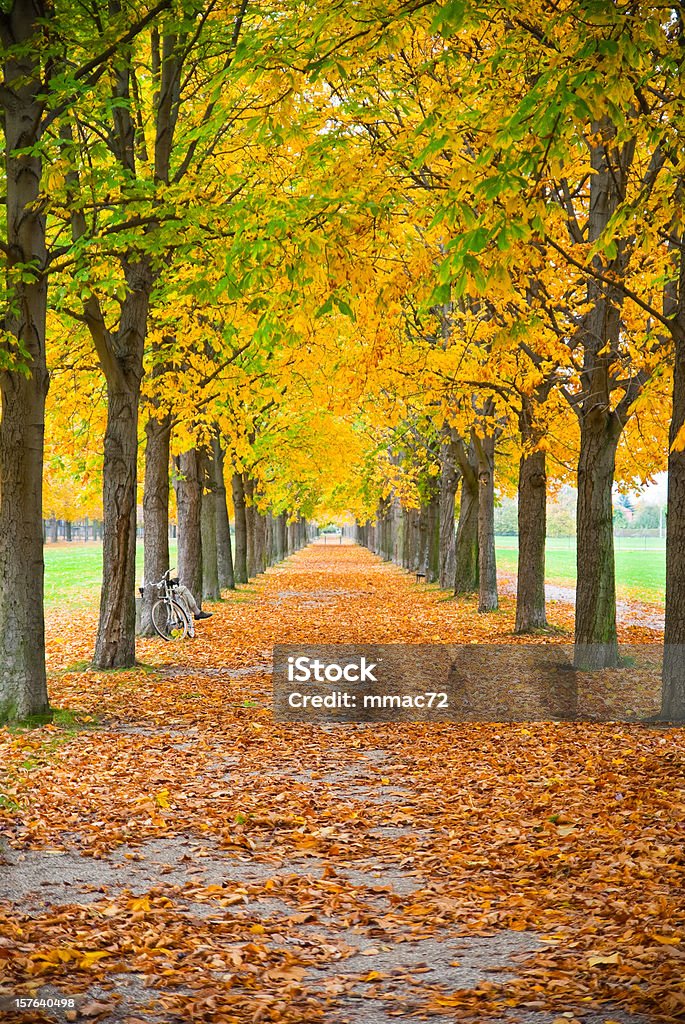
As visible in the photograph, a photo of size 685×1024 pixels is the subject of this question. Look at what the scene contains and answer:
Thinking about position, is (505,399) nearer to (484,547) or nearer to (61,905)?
(484,547)

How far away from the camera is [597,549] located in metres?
14.0

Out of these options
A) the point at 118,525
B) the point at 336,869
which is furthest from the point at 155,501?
the point at 336,869

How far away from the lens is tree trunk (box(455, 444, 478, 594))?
26.9m

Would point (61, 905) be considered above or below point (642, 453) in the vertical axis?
below

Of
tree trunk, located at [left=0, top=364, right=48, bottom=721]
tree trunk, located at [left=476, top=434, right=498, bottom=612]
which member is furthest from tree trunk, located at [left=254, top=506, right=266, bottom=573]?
tree trunk, located at [left=0, top=364, right=48, bottom=721]

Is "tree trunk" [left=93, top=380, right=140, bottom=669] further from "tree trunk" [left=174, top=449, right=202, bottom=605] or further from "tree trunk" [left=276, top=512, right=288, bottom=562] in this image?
"tree trunk" [left=276, top=512, right=288, bottom=562]

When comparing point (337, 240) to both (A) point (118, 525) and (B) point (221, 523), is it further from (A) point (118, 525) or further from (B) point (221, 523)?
(B) point (221, 523)

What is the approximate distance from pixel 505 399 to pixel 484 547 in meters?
5.09

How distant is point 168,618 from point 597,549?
8358 millimetres

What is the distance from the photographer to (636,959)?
463cm

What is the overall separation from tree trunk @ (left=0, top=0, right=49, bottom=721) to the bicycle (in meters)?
8.09

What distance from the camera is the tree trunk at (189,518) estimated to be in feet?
73.3

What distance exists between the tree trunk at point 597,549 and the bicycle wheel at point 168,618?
7.71 metres

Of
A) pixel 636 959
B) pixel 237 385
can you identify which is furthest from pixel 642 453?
pixel 636 959
